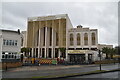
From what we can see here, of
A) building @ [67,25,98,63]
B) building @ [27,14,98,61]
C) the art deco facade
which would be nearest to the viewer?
building @ [67,25,98,63]

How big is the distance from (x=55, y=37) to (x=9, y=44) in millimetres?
34882

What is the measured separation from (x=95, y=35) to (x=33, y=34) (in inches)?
1154

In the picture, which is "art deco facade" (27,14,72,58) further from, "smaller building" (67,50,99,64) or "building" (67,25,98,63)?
"smaller building" (67,50,99,64)

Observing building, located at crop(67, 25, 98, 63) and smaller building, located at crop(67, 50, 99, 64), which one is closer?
smaller building, located at crop(67, 50, 99, 64)

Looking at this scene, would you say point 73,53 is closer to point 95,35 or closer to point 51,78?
point 95,35

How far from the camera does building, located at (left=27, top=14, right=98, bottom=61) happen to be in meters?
61.3

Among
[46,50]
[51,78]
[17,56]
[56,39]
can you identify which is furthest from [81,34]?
[51,78]

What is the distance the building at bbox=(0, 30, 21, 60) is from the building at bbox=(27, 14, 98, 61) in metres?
29.2

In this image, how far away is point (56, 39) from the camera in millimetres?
64438

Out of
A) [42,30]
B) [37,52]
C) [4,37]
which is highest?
[42,30]

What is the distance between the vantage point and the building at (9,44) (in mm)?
30045

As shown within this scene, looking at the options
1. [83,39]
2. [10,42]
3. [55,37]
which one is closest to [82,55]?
[83,39]

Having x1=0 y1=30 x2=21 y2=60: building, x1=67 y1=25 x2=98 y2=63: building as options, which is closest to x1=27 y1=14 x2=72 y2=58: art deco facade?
x1=67 y1=25 x2=98 y2=63: building

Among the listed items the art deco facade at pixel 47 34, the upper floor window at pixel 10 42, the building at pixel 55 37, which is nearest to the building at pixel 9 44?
the upper floor window at pixel 10 42
